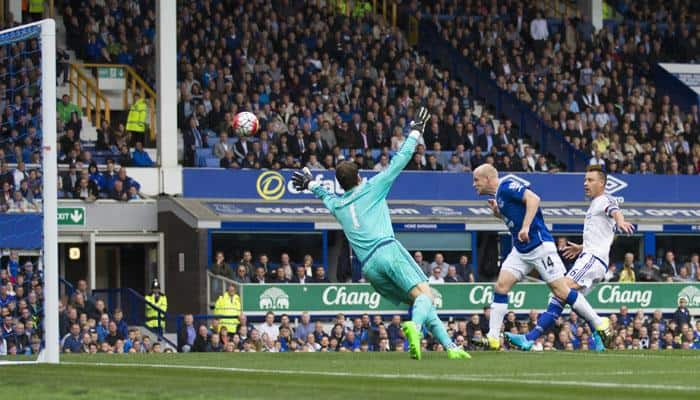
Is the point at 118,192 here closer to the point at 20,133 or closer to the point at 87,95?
the point at 87,95

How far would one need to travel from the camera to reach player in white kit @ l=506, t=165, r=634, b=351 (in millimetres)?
16609

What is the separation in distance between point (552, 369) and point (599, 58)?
3031 centimetres

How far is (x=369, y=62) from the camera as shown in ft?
124

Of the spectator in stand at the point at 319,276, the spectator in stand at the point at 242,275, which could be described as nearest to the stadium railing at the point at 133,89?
the spectator in stand at the point at 242,275

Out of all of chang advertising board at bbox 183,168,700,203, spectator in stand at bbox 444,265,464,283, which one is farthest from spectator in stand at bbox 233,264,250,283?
spectator in stand at bbox 444,265,464,283

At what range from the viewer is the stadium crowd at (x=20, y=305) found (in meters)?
17.9

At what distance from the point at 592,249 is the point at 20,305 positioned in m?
7.03

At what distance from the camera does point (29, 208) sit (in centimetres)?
A: 2253

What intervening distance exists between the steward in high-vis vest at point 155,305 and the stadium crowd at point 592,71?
39.2ft

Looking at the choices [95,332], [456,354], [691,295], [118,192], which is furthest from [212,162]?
[456,354]

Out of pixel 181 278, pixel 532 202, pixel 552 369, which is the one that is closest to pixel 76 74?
pixel 181 278

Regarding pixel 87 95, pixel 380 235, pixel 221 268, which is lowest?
pixel 221 268

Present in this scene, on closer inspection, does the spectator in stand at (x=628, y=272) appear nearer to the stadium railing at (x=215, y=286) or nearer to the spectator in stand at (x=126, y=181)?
the stadium railing at (x=215, y=286)

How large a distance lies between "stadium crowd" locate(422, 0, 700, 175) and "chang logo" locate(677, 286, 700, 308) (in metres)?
4.69
